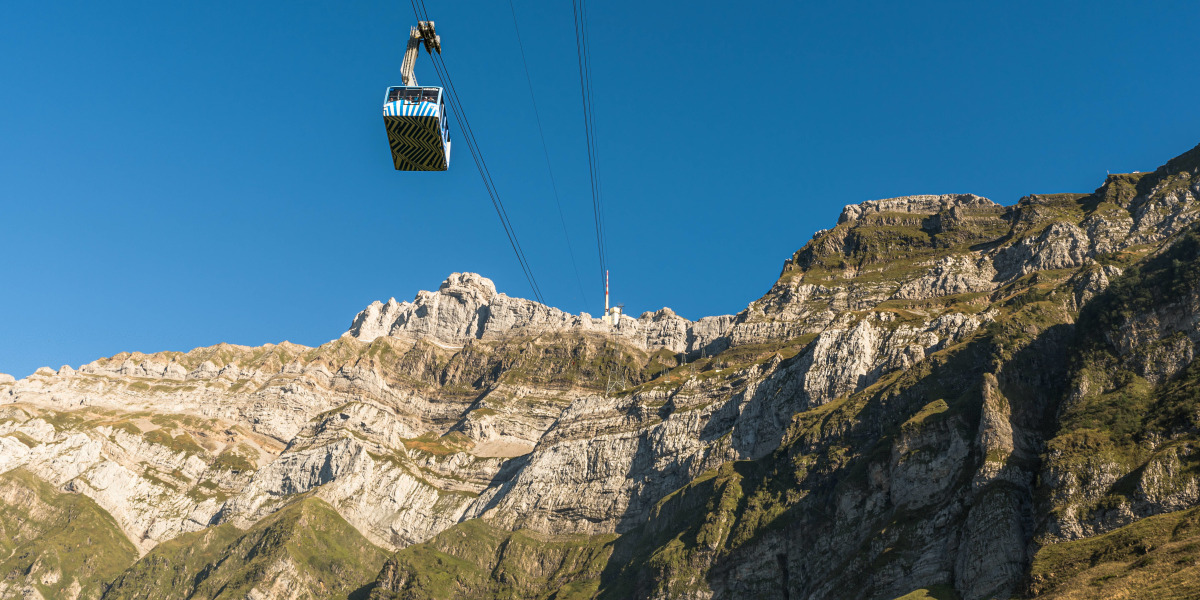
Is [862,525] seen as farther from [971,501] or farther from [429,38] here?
[429,38]

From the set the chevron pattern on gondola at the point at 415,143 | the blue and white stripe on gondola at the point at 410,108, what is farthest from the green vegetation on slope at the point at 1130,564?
the blue and white stripe on gondola at the point at 410,108

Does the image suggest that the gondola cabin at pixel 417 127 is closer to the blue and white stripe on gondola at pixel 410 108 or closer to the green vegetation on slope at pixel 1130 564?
the blue and white stripe on gondola at pixel 410 108

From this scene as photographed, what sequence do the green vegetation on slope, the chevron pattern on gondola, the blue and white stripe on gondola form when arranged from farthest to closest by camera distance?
the green vegetation on slope → the chevron pattern on gondola → the blue and white stripe on gondola

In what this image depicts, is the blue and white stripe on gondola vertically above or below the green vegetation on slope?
above

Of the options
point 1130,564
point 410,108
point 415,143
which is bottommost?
point 1130,564

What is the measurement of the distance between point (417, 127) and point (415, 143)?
1403 mm

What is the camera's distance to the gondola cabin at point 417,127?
53.0 meters

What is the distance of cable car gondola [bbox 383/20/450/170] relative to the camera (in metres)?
53.1

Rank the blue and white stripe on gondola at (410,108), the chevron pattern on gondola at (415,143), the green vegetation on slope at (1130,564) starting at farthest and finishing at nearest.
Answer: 1. the green vegetation on slope at (1130,564)
2. the chevron pattern on gondola at (415,143)
3. the blue and white stripe on gondola at (410,108)

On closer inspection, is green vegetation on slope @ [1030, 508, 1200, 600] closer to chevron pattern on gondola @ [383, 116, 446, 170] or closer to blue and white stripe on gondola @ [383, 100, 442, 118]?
chevron pattern on gondola @ [383, 116, 446, 170]

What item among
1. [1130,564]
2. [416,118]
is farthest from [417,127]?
[1130,564]

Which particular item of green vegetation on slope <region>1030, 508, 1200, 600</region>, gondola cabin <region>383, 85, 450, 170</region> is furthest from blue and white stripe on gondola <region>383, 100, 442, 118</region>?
green vegetation on slope <region>1030, 508, 1200, 600</region>

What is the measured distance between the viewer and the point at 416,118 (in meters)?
53.0

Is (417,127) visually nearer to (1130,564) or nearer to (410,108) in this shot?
(410,108)
